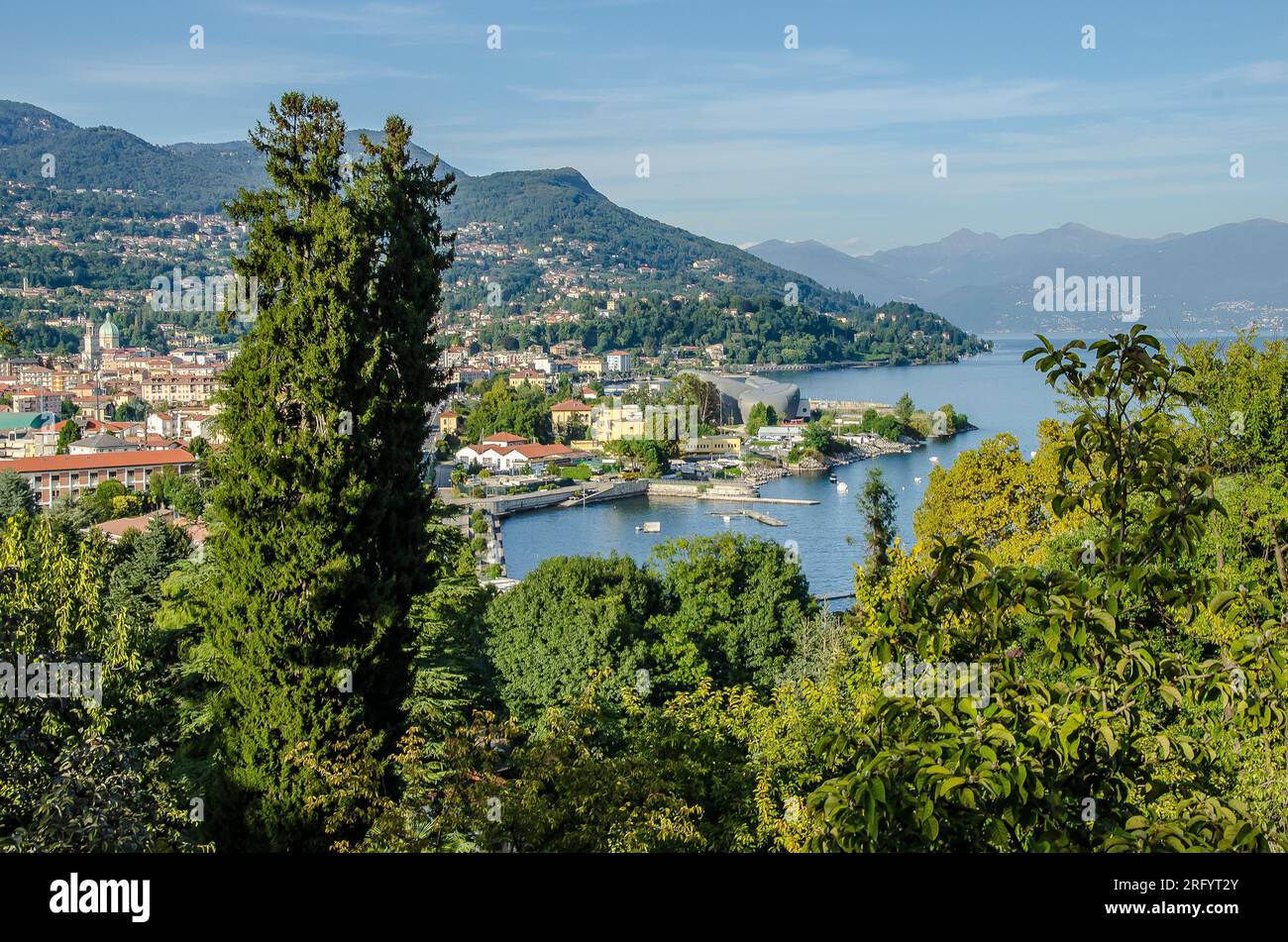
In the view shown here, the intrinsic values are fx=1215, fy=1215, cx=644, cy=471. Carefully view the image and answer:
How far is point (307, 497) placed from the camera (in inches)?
162

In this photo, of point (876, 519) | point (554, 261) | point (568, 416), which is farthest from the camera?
point (554, 261)

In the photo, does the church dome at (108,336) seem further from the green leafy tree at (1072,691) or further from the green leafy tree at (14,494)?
the green leafy tree at (1072,691)

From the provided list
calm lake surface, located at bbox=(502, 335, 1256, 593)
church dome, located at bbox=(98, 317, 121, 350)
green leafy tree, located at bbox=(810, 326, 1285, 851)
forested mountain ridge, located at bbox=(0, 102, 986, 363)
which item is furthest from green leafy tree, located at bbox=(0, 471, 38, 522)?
forested mountain ridge, located at bbox=(0, 102, 986, 363)

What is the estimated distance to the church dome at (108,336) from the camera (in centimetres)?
4867

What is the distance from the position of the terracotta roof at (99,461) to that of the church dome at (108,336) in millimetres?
27712

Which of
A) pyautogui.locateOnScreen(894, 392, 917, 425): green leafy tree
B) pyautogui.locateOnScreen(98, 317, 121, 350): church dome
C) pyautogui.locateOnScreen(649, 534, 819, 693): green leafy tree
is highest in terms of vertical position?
pyautogui.locateOnScreen(98, 317, 121, 350): church dome

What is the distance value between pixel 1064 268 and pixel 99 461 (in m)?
30.3

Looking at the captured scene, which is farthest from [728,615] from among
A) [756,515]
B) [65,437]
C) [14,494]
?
[65,437]

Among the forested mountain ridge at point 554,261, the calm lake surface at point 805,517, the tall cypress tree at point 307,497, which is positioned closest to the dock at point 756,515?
the calm lake surface at point 805,517

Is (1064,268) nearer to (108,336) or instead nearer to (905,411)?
(905,411)

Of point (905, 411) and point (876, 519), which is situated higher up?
point (905, 411)

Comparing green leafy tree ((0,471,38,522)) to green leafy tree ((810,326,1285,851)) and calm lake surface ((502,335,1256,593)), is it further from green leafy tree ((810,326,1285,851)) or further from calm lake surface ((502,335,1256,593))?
green leafy tree ((810,326,1285,851))

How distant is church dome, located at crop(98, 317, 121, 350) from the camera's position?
48666 mm

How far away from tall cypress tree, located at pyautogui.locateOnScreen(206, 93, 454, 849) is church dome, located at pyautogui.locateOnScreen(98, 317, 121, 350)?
48.5m
